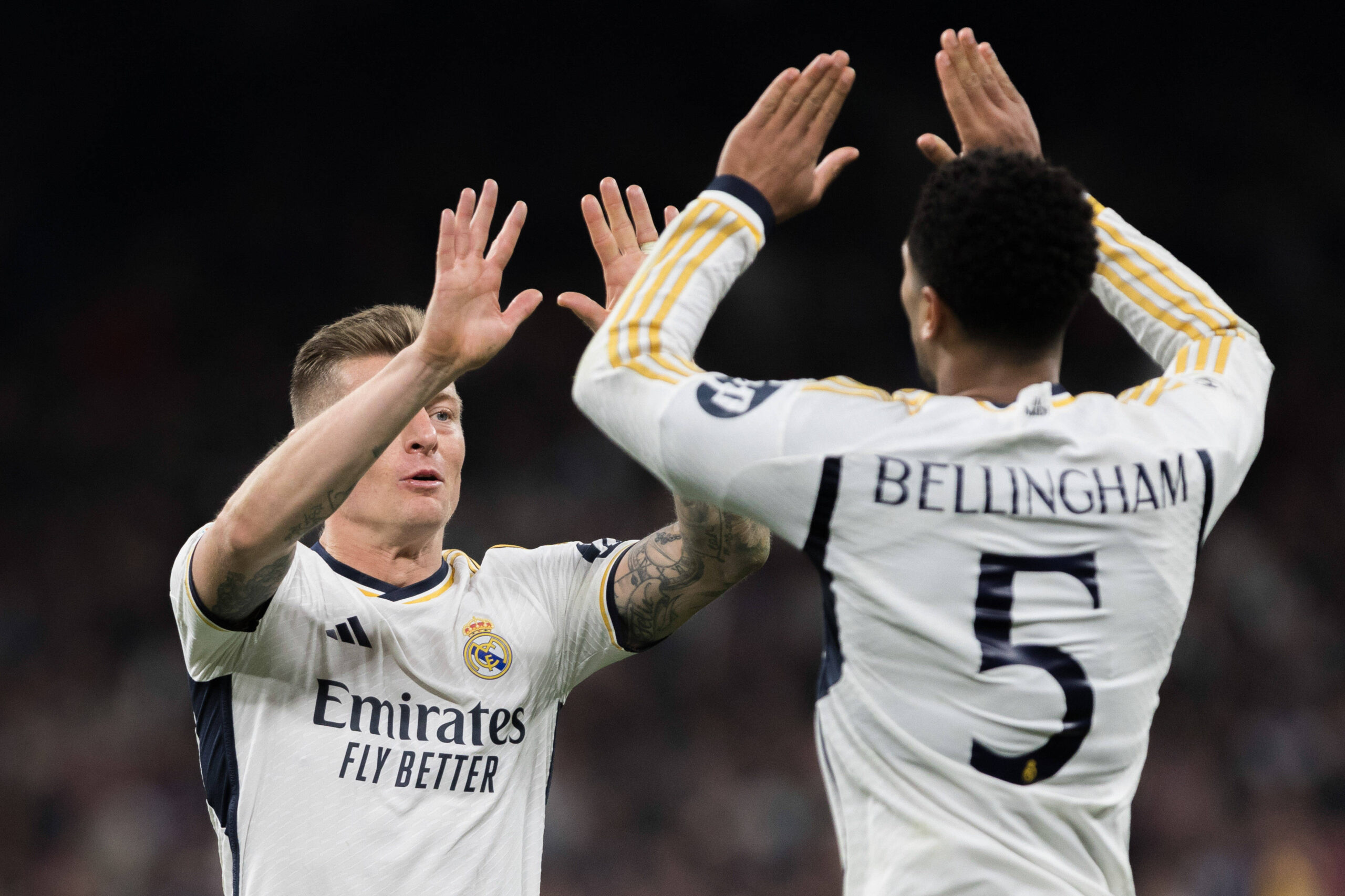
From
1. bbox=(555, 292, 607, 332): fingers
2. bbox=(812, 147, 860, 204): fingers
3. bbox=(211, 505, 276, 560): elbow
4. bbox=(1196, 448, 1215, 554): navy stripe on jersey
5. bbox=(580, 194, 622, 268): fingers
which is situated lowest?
bbox=(211, 505, 276, 560): elbow

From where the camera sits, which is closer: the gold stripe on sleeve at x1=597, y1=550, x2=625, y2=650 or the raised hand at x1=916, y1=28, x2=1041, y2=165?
the raised hand at x1=916, y1=28, x2=1041, y2=165

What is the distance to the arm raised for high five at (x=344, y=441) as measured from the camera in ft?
8.91

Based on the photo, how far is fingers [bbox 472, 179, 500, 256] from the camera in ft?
9.39

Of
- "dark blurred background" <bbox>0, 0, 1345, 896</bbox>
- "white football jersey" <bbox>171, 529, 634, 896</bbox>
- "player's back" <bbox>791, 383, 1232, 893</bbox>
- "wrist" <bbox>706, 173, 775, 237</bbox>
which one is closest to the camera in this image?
"player's back" <bbox>791, 383, 1232, 893</bbox>

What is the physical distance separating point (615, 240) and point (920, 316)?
133cm

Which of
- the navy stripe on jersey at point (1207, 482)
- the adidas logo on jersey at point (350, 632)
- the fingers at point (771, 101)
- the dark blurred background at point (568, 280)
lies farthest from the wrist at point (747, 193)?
the dark blurred background at point (568, 280)

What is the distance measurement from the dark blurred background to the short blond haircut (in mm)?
6504

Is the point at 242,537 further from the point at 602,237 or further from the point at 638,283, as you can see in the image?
Result: the point at 602,237

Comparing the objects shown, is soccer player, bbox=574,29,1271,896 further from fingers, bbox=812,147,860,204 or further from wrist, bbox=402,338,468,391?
wrist, bbox=402,338,468,391

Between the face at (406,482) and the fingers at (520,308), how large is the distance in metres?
0.57

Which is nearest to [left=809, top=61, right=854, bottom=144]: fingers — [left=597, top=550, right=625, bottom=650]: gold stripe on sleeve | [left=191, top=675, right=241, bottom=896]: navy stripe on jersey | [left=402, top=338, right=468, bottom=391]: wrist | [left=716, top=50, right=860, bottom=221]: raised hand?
[left=716, top=50, right=860, bottom=221]: raised hand

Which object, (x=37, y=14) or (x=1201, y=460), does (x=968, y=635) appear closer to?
(x=1201, y=460)

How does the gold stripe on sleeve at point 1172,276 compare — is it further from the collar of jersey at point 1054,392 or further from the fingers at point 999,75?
the collar of jersey at point 1054,392

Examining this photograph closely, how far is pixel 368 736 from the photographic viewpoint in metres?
3.04
